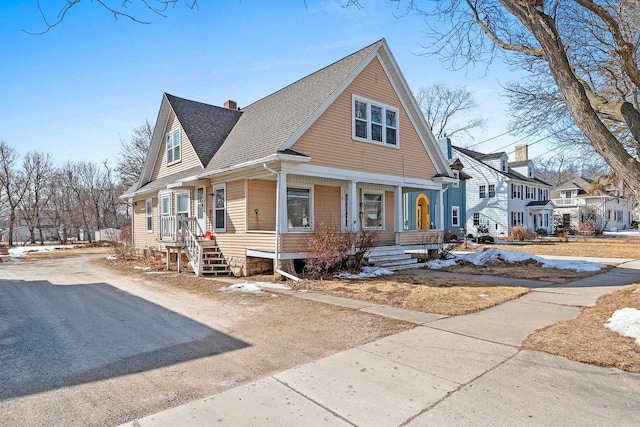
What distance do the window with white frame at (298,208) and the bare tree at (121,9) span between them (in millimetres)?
7984

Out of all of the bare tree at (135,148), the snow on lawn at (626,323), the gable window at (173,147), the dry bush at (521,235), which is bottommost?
the snow on lawn at (626,323)

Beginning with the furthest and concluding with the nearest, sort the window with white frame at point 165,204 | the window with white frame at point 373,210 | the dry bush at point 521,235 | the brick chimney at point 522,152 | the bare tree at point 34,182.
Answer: the bare tree at point 34,182 → the brick chimney at point 522,152 → the dry bush at point 521,235 → the window with white frame at point 165,204 → the window with white frame at point 373,210

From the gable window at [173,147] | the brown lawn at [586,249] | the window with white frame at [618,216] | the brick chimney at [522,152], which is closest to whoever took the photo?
the gable window at [173,147]

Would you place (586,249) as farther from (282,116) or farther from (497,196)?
(282,116)

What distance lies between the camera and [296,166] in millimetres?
11008

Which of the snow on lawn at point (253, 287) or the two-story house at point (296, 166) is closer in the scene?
the snow on lawn at point (253, 287)

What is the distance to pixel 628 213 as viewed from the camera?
180 feet

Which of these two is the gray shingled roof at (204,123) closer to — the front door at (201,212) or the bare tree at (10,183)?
the front door at (201,212)

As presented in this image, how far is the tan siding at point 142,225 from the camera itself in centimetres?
1816

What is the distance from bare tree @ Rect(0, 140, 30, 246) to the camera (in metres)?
40.3

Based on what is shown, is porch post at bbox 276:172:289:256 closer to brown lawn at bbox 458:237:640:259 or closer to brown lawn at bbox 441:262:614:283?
brown lawn at bbox 441:262:614:283

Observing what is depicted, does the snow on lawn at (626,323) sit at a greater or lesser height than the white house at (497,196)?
lesser

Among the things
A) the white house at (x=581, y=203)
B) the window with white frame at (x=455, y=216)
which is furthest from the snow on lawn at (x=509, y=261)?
the white house at (x=581, y=203)

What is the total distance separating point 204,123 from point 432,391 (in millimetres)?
15094
